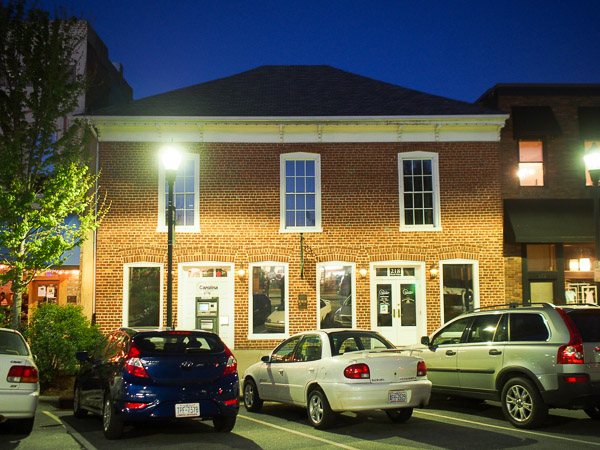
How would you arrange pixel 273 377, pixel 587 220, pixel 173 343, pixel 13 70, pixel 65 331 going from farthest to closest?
pixel 587 220 → pixel 13 70 → pixel 65 331 → pixel 273 377 → pixel 173 343

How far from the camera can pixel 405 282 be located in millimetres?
19656

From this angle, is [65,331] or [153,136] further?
[153,136]

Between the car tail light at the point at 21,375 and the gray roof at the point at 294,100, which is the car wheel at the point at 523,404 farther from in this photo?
the gray roof at the point at 294,100

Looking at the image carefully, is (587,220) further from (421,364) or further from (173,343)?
(173,343)

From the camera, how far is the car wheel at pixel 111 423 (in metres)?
8.33

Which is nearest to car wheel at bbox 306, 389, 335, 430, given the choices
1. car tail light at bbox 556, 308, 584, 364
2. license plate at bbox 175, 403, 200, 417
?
license plate at bbox 175, 403, 200, 417

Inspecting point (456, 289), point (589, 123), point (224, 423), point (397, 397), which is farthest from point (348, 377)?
point (589, 123)

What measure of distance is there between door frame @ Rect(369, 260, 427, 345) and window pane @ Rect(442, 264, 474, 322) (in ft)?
2.26

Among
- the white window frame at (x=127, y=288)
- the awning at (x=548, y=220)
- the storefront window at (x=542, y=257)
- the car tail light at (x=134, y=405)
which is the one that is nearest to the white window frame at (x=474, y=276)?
the awning at (x=548, y=220)

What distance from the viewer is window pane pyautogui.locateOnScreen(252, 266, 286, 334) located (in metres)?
19.4

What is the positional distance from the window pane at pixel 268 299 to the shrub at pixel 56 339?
6245 mm

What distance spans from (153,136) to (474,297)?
11.0m

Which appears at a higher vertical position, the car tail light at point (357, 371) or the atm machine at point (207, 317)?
the atm machine at point (207, 317)

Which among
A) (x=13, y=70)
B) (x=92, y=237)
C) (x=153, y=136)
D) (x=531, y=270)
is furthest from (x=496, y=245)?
(x=13, y=70)
